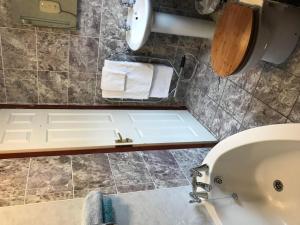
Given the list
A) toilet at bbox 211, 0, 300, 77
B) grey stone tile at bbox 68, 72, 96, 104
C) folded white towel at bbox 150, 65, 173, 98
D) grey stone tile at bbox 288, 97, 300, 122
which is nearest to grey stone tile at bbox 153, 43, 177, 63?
folded white towel at bbox 150, 65, 173, 98

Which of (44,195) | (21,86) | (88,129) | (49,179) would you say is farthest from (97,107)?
(44,195)

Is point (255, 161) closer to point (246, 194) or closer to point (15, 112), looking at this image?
point (246, 194)

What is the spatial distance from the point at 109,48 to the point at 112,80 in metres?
0.27

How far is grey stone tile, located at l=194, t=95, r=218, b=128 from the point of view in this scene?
2.20 meters

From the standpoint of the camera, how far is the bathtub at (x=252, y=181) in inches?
51.7

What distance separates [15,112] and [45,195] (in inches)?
39.1

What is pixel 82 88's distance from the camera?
2.24 m

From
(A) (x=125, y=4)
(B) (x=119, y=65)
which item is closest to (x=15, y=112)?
(B) (x=119, y=65)

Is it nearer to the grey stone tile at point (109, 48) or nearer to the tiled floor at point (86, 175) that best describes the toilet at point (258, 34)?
the tiled floor at point (86, 175)

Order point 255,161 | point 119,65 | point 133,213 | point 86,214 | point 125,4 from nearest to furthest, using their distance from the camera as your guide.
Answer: point 86,214 < point 133,213 < point 255,161 < point 125,4 < point 119,65

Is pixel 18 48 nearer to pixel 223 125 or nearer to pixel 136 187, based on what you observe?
pixel 136 187

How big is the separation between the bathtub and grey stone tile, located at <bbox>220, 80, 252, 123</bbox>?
492mm

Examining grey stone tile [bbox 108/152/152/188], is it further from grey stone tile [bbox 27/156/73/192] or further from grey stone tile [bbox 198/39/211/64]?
grey stone tile [bbox 198/39/211/64]

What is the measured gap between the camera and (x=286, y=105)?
149 cm
